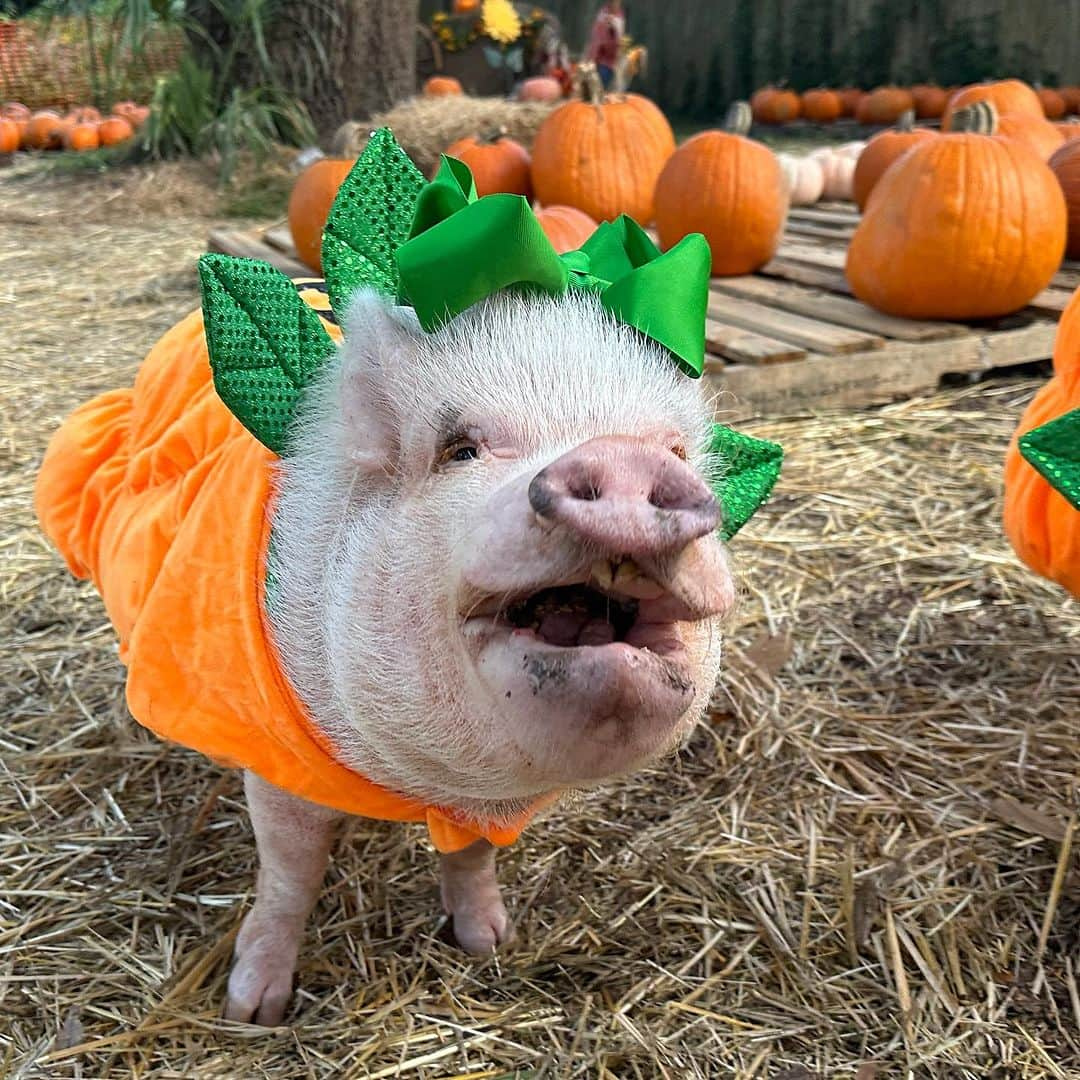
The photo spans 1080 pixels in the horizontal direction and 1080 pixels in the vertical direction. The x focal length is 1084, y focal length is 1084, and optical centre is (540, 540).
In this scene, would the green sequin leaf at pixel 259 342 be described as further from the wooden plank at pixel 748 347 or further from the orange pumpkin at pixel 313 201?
the orange pumpkin at pixel 313 201

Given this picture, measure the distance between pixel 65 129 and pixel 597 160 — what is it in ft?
21.6

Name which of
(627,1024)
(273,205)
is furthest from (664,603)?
(273,205)

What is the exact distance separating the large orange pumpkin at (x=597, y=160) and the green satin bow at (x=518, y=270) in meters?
3.63

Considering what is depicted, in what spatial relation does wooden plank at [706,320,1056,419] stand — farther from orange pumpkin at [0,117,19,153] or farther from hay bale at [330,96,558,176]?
orange pumpkin at [0,117,19,153]

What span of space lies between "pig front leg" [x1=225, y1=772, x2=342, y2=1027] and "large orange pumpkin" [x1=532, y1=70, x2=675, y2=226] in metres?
A: 3.74

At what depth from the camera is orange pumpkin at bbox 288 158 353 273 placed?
4371 mm

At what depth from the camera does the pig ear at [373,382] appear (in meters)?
1.11

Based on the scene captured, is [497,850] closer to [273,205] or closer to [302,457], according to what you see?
[302,457]

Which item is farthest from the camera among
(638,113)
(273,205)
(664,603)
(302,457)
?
(273,205)

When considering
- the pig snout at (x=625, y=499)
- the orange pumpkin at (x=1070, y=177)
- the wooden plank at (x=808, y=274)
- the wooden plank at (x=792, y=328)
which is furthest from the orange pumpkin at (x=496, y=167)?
the pig snout at (x=625, y=499)

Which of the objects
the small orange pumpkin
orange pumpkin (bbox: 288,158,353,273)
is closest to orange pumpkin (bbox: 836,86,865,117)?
the small orange pumpkin

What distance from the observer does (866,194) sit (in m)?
5.23

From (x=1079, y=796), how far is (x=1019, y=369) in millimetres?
2272

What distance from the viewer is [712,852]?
179 cm
